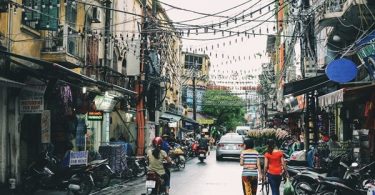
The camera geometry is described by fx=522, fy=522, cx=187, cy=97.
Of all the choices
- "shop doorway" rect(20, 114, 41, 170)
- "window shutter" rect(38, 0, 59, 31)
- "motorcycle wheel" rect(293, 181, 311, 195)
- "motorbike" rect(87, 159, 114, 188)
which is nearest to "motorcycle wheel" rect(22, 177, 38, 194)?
"motorbike" rect(87, 159, 114, 188)

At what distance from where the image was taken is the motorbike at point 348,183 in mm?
11164

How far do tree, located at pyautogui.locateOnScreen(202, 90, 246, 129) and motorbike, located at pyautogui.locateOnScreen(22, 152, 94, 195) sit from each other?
63.9 metres

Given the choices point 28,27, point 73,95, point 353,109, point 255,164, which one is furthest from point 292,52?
point 255,164

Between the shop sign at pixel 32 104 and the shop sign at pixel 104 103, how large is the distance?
18.3 feet

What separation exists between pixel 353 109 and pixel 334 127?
535 cm

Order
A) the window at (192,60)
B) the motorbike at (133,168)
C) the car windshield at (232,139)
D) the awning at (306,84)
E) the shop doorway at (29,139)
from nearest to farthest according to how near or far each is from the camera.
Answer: the shop doorway at (29,139)
the awning at (306,84)
the motorbike at (133,168)
the car windshield at (232,139)
the window at (192,60)

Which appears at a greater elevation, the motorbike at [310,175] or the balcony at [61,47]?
the balcony at [61,47]

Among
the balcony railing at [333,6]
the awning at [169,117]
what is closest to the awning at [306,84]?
the balcony railing at [333,6]

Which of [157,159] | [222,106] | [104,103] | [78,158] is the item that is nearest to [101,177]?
[78,158]

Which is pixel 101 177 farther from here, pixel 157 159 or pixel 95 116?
pixel 95 116

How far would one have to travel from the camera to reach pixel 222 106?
81062mm

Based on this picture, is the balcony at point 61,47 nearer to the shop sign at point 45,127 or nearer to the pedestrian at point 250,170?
the shop sign at point 45,127

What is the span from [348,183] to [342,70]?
4.28 m

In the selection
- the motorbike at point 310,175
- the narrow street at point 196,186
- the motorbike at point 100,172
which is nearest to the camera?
the motorbike at point 310,175
